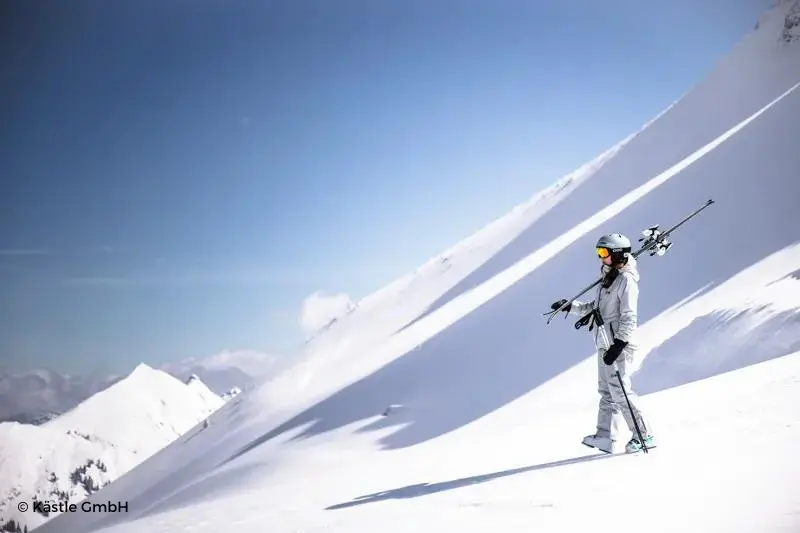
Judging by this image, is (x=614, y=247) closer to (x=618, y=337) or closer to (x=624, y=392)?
(x=618, y=337)

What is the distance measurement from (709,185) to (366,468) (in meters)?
17.8

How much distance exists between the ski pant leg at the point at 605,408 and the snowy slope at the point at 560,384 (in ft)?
1.06

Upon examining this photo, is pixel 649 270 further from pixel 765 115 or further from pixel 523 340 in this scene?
pixel 765 115

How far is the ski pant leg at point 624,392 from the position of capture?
576cm

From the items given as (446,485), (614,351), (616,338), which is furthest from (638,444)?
(446,485)

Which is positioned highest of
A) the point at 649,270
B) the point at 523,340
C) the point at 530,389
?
the point at 649,270

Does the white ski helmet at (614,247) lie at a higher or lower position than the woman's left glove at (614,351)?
higher

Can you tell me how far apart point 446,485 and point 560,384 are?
26.1ft

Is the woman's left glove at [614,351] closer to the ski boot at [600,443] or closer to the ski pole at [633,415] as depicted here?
the ski pole at [633,415]

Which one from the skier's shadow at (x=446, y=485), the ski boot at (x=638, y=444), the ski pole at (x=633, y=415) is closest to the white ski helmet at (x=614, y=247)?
the ski pole at (x=633, y=415)

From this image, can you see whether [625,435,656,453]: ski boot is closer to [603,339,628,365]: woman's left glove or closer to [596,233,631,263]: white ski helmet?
[603,339,628,365]: woman's left glove

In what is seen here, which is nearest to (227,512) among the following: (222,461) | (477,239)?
(222,461)

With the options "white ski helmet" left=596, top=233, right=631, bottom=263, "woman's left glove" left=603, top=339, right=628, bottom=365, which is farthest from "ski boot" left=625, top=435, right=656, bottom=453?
"white ski helmet" left=596, top=233, right=631, bottom=263

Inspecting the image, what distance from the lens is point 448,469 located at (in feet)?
23.1
